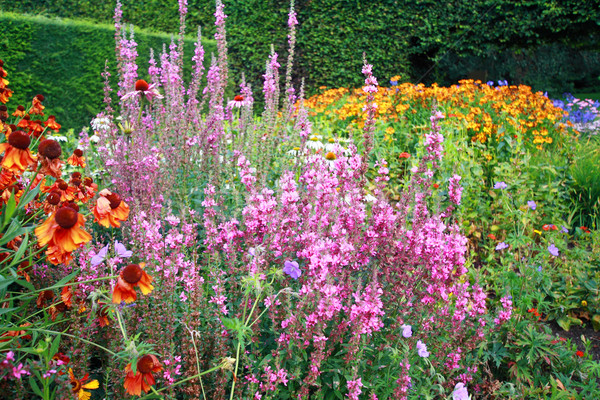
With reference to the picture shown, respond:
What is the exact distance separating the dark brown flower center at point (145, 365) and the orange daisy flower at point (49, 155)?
608 millimetres

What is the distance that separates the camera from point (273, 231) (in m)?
1.96

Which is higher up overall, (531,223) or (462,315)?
(462,315)

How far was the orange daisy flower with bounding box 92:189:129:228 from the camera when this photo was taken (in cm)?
140

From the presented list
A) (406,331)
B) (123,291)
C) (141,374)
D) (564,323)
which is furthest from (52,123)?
(564,323)

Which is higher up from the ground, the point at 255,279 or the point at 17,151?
the point at 17,151

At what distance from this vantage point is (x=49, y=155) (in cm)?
142

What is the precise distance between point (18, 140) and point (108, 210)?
0.31 m

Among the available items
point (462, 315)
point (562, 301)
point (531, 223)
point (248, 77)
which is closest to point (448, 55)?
point (248, 77)

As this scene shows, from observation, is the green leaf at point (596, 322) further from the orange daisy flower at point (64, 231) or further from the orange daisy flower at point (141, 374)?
the orange daisy flower at point (64, 231)

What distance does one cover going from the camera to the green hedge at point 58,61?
664 centimetres

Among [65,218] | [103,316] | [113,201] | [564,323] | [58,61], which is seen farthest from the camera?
[58,61]

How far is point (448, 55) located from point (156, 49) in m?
6.18

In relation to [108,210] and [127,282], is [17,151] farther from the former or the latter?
[127,282]

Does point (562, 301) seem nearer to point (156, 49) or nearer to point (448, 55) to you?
point (156, 49)
